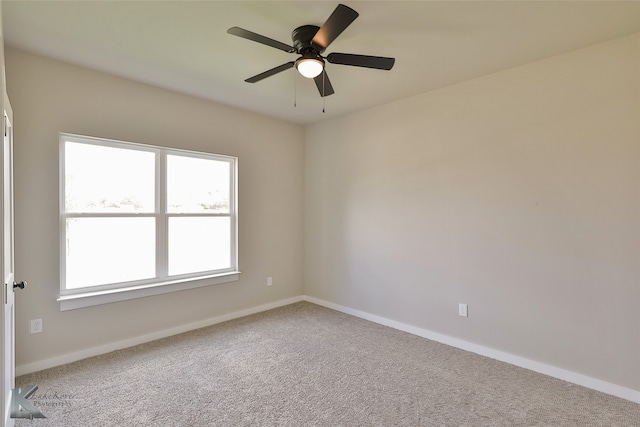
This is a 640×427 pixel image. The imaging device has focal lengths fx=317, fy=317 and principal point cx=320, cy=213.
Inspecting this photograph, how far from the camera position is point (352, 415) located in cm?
212

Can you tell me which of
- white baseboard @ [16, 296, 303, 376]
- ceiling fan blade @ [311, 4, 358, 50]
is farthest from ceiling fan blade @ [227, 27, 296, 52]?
white baseboard @ [16, 296, 303, 376]

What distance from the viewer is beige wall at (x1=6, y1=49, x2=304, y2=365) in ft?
8.50

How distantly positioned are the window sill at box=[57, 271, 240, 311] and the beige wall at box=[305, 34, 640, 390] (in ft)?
5.49

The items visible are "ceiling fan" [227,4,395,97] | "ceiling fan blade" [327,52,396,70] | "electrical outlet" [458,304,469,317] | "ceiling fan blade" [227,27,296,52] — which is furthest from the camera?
"electrical outlet" [458,304,469,317]

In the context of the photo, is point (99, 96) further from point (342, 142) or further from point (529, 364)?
point (529, 364)

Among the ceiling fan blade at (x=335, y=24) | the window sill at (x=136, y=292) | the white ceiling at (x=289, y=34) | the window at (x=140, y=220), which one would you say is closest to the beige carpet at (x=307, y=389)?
the window sill at (x=136, y=292)

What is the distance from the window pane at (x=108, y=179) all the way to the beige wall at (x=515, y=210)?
93.9 inches

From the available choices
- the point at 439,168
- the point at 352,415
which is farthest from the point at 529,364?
the point at 439,168

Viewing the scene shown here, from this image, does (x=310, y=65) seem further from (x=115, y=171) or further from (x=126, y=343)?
(x=126, y=343)

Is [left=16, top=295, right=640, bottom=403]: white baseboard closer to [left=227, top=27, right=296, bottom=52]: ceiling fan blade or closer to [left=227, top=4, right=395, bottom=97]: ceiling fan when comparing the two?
[left=227, top=4, right=395, bottom=97]: ceiling fan

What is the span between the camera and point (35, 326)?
8.61 feet

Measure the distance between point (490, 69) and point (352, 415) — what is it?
3.06 metres

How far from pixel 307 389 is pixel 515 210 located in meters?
2.34

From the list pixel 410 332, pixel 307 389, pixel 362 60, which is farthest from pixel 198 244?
pixel 362 60
